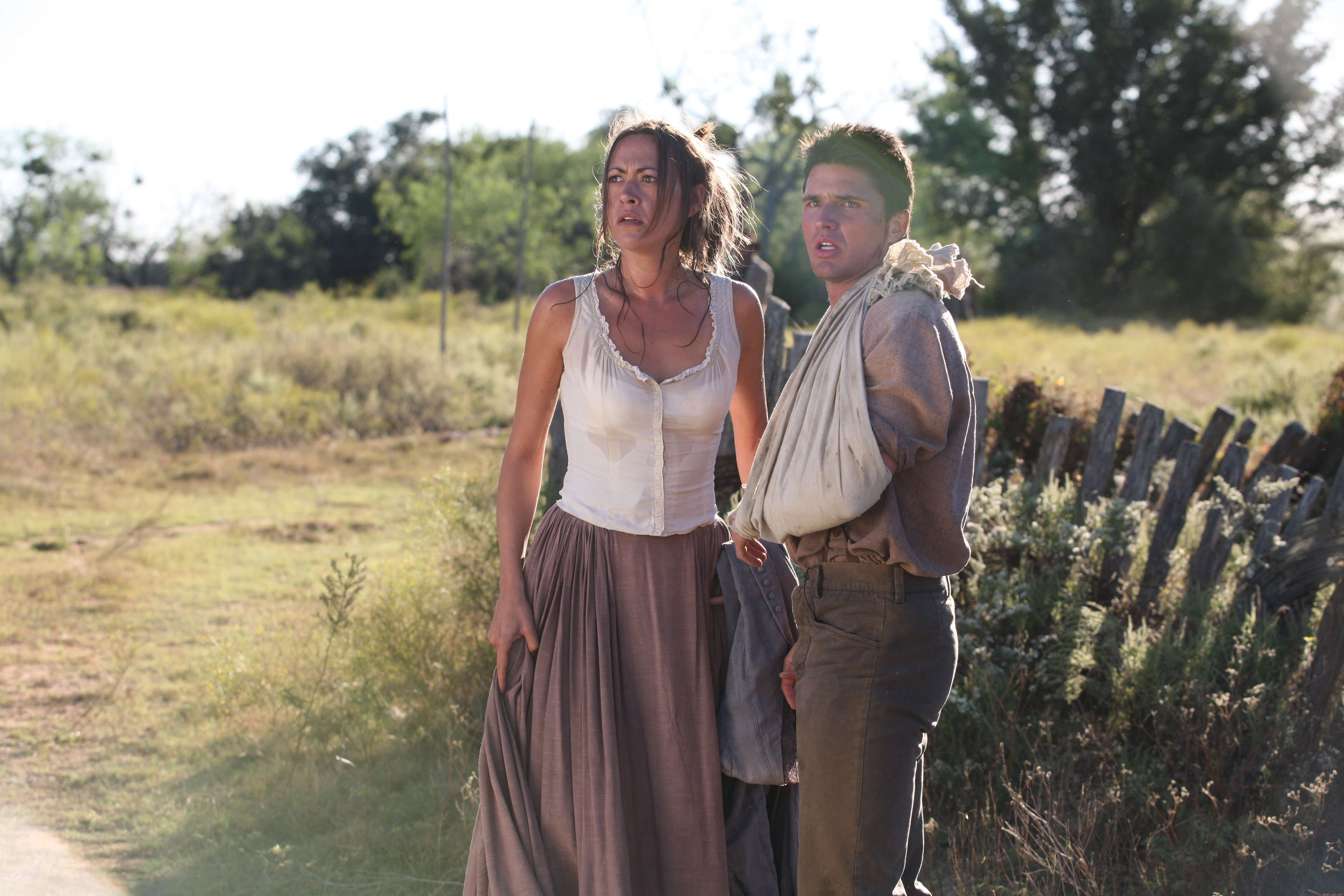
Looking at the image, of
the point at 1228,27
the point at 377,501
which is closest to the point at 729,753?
the point at 377,501

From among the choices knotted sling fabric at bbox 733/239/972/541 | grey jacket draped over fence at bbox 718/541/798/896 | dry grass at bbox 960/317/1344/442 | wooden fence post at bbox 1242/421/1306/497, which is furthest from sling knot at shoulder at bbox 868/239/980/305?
dry grass at bbox 960/317/1344/442

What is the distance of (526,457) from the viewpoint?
237 cm

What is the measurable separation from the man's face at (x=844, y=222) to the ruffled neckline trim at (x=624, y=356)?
0.51 m

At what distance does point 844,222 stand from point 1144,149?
3437 centimetres

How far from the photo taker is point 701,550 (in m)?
2.35

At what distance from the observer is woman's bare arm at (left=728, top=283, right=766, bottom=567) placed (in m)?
2.47

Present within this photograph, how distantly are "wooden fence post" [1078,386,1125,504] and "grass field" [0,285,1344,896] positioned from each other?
1.64 metres

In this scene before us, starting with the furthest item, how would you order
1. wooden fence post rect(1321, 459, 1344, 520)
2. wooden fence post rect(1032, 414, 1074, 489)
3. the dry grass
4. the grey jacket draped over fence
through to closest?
the dry grass → wooden fence post rect(1032, 414, 1074, 489) → wooden fence post rect(1321, 459, 1344, 520) → the grey jacket draped over fence

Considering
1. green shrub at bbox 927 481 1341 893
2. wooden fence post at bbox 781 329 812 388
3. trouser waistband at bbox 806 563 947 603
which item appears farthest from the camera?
wooden fence post at bbox 781 329 812 388

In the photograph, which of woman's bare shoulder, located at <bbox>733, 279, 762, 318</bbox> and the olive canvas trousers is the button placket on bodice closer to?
woman's bare shoulder, located at <bbox>733, 279, 762, 318</bbox>

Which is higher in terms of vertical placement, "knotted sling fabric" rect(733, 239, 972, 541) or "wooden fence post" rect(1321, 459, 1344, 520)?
"knotted sling fabric" rect(733, 239, 972, 541)

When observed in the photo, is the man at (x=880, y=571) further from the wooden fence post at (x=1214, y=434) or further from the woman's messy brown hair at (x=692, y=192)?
the wooden fence post at (x=1214, y=434)

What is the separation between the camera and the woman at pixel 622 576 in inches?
87.6

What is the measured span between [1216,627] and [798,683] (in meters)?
2.25
